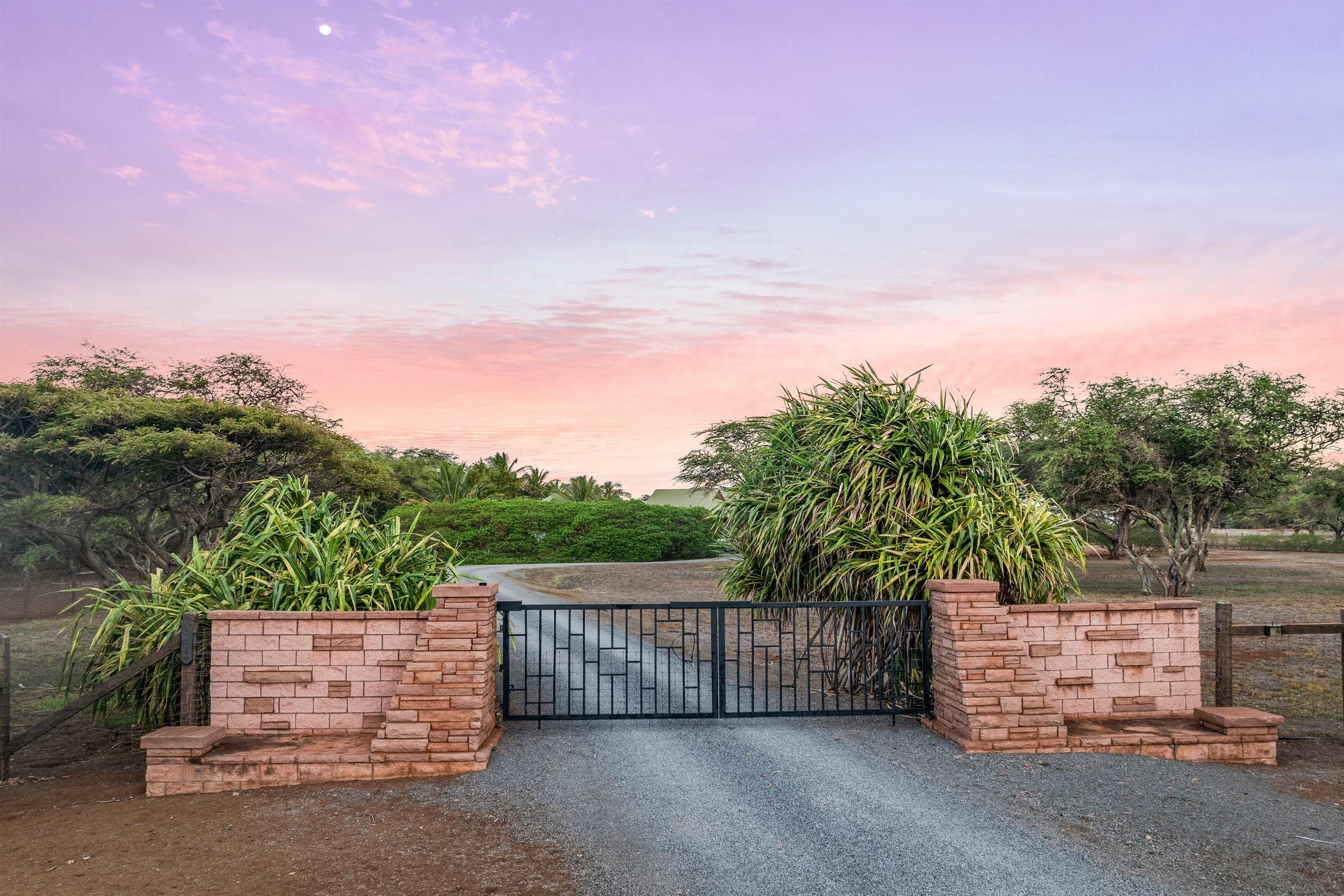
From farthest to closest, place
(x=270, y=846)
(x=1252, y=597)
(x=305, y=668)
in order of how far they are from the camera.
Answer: (x=1252, y=597), (x=305, y=668), (x=270, y=846)

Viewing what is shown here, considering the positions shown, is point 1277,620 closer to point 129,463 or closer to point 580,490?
Result: point 129,463

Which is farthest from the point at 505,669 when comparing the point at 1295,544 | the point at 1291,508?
the point at 1295,544

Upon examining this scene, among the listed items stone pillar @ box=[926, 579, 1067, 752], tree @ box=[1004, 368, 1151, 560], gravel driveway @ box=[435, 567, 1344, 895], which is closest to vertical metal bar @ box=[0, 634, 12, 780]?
gravel driveway @ box=[435, 567, 1344, 895]

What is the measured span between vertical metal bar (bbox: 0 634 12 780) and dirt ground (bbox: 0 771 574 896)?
1.60 feet

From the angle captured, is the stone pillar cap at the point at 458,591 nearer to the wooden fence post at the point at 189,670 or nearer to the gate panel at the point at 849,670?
the wooden fence post at the point at 189,670

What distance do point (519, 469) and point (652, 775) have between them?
37.3 meters

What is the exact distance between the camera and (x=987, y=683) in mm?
6734

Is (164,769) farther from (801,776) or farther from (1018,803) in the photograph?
(1018,803)

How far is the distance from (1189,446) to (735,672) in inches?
651

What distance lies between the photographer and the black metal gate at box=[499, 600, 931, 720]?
721 cm

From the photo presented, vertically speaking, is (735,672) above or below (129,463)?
below

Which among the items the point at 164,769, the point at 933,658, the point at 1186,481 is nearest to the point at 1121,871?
the point at 933,658

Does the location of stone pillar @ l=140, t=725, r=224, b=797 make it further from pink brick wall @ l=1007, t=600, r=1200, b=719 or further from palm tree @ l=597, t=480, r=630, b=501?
palm tree @ l=597, t=480, r=630, b=501

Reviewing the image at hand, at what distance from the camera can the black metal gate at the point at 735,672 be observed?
23.7 feet
